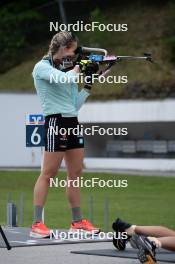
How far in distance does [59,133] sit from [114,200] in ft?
48.8

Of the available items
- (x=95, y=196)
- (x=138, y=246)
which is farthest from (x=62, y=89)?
(x=95, y=196)

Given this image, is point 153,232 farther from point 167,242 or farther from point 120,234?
point 120,234

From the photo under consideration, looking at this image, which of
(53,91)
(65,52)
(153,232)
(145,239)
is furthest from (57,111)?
(145,239)

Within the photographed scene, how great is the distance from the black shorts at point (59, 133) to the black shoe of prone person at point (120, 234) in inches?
50.7

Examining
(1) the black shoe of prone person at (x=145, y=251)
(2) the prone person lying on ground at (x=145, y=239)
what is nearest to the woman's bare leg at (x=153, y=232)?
(2) the prone person lying on ground at (x=145, y=239)

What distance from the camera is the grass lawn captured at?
18.0 m

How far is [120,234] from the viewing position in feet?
29.2

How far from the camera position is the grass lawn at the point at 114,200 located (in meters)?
18.0

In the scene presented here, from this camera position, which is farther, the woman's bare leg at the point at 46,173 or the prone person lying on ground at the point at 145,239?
the woman's bare leg at the point at 46,173

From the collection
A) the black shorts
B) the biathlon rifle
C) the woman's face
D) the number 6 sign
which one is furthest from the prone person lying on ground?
the number 6 sign

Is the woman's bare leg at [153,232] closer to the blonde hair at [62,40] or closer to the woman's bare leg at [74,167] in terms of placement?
the woman's bare leg at [74,167]

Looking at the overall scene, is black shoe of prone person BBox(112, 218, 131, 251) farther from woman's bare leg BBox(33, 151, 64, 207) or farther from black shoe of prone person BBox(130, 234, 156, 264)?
woman's bare leg BBox(33, 151, 64, 207)

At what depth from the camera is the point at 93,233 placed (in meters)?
10.2

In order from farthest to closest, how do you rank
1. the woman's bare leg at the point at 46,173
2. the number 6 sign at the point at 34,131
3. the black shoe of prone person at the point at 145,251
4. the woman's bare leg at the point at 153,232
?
the number 6 sign at the point at 34,131, the woman's bare leg at the point at 46,173, the woman's bare leg at the point at 153,232, the black shoe of prone person at the point at 145,251
